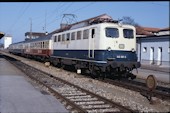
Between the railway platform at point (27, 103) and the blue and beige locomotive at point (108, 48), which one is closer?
the railway platform at point (27, 103)

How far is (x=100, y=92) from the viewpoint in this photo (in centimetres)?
1360

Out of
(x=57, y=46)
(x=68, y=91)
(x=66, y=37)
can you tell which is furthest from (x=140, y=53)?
(x=68, y=91)

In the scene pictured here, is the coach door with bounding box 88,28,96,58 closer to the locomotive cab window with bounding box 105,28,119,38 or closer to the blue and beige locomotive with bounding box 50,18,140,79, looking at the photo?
the blue and beige locomotive with bounding box 50,18,140,79

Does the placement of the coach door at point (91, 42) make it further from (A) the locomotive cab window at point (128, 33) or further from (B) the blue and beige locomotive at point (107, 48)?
(A) the locomotive cab window at point (128, 33)

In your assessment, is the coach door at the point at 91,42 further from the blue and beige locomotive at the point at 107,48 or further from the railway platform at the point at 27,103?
the railway platform at the point at 27,103

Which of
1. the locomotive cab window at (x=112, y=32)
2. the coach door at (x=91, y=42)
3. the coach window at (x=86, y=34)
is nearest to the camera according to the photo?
the locomotive cab window at (x=112, y=32)

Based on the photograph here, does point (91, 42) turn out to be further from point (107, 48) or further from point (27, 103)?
point (27, 103)

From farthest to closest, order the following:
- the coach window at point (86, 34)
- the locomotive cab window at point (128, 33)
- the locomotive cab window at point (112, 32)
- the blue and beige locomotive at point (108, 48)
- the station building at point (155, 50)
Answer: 1. the station building at point (155, 50)
2. the coach window at point (86, 34)
3. the locomotive cab window at point (128, 33)
4. the locomotive cab window at point (112, 32)
5. the blue and beige locomotive at point (108, 48)

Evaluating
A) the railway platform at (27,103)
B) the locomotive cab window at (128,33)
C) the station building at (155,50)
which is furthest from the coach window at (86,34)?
the station building at (155,50)

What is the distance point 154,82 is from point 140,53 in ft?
113

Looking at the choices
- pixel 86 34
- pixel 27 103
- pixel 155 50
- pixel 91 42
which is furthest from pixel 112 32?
pixel 155 50

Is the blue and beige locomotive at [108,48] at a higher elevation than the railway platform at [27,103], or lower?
higher

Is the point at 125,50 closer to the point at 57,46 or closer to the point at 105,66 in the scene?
the point at 105,66

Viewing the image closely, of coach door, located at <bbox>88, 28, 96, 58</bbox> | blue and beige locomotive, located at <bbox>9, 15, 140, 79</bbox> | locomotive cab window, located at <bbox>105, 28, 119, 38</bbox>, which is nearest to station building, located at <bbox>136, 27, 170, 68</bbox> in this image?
blue and beige locomotive, located at <bbox>9, 15, 140, 79</bbox>
